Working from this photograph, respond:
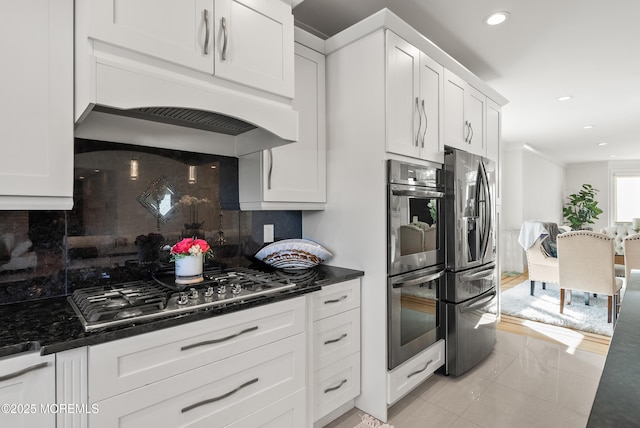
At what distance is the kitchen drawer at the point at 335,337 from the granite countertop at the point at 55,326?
44 cm

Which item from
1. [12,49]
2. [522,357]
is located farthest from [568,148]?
[12,49]

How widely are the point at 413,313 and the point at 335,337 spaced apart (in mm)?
586

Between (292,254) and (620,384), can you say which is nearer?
(620,384)

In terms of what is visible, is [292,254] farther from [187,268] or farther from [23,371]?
[23,371]

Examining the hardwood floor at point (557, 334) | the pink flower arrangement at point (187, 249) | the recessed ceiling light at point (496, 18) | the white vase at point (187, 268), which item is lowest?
the hardwood floor at point (557, 334)

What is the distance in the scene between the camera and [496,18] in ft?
7.83

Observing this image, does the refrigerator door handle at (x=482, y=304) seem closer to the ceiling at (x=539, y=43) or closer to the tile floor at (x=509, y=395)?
the tile floor at (x=509, y=395)

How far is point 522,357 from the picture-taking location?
2.94 meters

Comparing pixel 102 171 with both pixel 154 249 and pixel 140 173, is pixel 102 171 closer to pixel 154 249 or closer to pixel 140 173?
pixel 140 173

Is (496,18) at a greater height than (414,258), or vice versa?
(496,18)

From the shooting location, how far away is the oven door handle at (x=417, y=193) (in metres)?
2.09

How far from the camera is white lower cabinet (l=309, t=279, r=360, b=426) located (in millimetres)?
1883

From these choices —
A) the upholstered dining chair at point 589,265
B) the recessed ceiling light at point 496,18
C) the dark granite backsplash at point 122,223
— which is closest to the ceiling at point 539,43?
the recessed ceiling light at point 496,18

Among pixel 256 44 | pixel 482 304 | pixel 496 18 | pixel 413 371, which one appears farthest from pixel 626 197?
pixel 256 44
